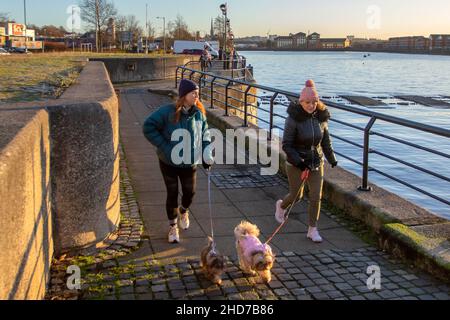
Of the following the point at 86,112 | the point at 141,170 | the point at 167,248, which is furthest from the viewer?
the point at 141,170

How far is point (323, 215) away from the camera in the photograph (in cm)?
627

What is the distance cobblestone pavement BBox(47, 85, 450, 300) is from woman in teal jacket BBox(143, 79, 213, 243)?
0.47 m

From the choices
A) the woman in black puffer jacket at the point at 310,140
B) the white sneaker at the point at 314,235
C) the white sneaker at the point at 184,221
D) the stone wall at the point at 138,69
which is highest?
the stone wall at the point at 138,69

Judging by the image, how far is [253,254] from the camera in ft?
14.1

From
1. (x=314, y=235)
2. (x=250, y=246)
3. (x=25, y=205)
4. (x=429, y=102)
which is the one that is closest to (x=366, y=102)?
(x=429, y=102)

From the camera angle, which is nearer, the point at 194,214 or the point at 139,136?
the point at 194,214

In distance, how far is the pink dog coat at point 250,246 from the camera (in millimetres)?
4312

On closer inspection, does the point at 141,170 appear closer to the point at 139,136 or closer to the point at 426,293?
the point at 139,136

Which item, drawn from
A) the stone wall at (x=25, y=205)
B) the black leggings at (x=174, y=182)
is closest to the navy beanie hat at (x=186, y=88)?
the black leggings at (x=174, y=182)

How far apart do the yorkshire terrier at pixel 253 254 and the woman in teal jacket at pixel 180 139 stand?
0.94 metres

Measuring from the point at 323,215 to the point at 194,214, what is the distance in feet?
4.88

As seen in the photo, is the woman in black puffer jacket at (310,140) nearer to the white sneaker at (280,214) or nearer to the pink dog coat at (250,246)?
the white sneaker at (280,214)
